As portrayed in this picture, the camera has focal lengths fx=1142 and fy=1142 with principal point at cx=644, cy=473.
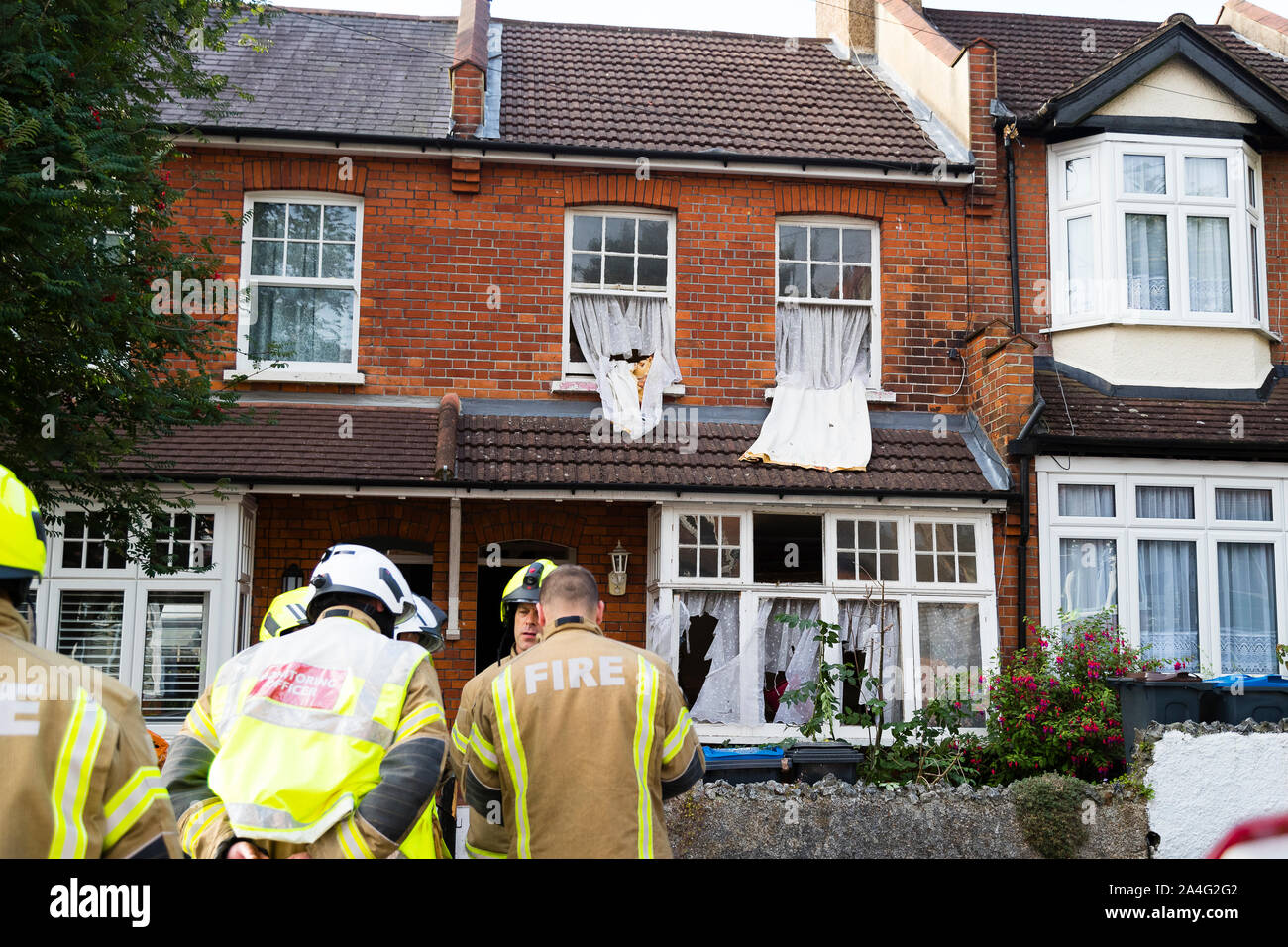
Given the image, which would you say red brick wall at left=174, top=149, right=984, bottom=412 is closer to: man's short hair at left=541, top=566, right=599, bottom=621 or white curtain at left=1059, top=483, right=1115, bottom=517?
white curtain at left=1059, top=483, right=1115, bottom=517

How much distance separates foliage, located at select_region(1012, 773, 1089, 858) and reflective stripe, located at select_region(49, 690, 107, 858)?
6129 millimetres

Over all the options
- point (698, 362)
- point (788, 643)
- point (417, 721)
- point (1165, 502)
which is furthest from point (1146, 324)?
point (417, 721)

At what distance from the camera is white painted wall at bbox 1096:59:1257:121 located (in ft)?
39.4

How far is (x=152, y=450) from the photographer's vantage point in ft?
32.6

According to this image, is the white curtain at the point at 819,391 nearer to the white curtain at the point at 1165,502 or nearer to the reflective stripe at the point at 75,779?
the white curtain at the point at 1165,502

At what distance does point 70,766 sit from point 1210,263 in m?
12.3

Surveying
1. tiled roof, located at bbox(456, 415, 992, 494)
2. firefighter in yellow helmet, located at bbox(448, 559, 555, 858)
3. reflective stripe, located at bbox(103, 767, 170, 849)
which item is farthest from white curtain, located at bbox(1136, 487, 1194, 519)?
reflective stripe, located at bbox(103, 767, 170, 849)

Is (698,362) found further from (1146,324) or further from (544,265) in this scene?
(1146,324)

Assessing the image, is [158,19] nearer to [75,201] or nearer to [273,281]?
[75,201]

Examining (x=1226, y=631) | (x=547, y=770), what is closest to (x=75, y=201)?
(x=547, y=770)

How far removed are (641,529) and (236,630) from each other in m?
3.84

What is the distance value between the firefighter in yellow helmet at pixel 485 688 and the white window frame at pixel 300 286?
5172mm

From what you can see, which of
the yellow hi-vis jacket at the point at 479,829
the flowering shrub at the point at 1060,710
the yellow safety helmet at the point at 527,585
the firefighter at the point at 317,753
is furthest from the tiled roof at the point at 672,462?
the firefighter at the point at 317,753

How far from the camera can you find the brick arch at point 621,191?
38.1ft
